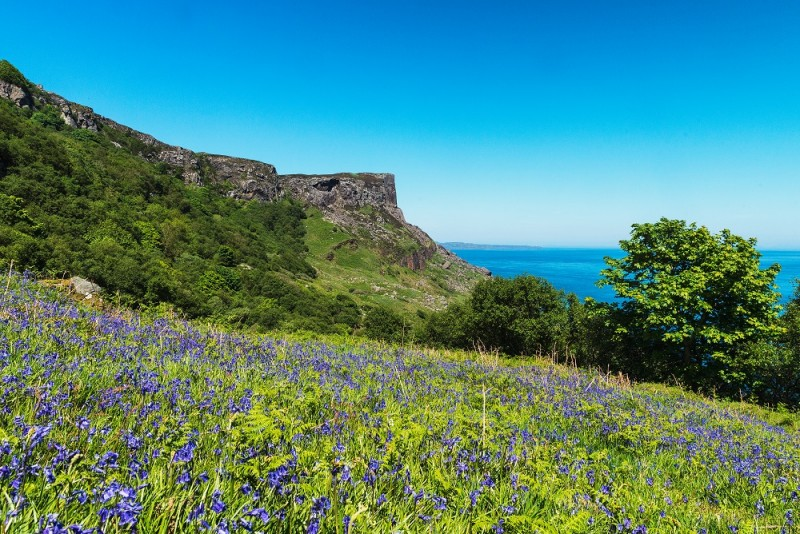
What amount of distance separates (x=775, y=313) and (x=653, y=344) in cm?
629

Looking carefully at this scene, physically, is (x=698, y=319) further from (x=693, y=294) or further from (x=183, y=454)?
(x=183, y=454)

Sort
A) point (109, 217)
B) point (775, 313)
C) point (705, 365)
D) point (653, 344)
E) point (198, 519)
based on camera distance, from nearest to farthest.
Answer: point (198, 519)
point (775, 313)
point (705, 365)
point (653, 344)
point (109, 217)

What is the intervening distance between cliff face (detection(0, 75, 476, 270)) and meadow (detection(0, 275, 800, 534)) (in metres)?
107

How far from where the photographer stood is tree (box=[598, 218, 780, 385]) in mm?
21344

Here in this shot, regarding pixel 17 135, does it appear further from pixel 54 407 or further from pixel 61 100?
pixel 61 100

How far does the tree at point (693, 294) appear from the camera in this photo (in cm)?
2134

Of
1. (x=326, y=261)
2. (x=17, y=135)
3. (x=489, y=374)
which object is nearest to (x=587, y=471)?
(x=489, y=374)

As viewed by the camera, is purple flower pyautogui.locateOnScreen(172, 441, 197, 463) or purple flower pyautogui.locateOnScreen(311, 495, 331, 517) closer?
purple flower pyautogui.locateOnScreen(311, 495, 331, 517)

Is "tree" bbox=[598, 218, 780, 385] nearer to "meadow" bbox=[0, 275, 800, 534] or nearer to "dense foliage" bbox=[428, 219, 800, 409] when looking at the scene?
"dense foliage" bbox=[428, 219, 800, 409]

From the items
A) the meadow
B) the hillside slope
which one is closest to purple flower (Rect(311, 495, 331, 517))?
the meadow

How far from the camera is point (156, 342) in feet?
25.2

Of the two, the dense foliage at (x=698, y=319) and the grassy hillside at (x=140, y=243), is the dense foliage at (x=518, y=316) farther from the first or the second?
the grassy hillside at (x=140, y=243)

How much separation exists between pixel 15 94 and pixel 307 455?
371 feet

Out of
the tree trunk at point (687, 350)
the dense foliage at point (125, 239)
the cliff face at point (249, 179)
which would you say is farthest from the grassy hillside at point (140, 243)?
the tree trunk at point (687, 350)
